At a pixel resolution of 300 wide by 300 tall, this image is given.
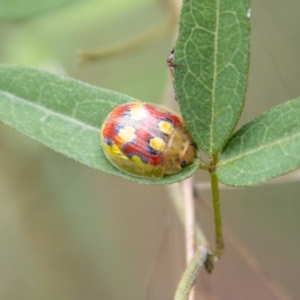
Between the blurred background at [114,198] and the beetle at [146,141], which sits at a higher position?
the beetle at [146,141]

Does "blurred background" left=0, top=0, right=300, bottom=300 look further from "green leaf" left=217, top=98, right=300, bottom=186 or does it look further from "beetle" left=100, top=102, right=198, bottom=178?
"green leaf" left=217, top=98, right=300, bottom=186

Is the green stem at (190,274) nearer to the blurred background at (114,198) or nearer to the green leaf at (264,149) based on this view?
the green leaf at (264,149)

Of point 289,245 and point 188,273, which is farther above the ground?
point 188,273

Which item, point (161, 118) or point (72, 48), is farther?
point (72, 48)

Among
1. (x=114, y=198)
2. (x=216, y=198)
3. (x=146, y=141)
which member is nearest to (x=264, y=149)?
(x=216, y=198)

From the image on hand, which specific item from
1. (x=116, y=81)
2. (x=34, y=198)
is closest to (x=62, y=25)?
(x=116, y=81)

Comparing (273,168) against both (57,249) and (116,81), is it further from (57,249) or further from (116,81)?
(57,249)

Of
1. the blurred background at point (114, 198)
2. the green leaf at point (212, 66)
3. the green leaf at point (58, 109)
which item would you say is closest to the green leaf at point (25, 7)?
the blurred background at point (114, 198)
